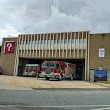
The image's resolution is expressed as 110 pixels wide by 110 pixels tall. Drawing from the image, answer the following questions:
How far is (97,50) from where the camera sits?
4534 centimetres

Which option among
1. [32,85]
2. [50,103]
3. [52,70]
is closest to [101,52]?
[52,70]

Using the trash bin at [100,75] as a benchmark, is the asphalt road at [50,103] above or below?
below

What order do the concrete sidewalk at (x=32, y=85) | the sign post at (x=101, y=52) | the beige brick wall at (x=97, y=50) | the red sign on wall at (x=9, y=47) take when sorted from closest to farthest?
1. the concrete sidewalk at (x=32, y=85)
2. the beige brick wall at (x=97, y=50)
3. the sign post at (x=101, y=52)
4. the red sign on wall at (x=9, y=47)

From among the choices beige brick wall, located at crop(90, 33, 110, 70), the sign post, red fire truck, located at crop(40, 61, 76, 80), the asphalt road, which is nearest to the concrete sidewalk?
red fire truck, located at crop(40, 61, 76, 80)

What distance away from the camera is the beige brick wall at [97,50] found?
146 ft

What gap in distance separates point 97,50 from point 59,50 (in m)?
7.48

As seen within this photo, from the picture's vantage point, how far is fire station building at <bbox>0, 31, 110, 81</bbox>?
4525cm

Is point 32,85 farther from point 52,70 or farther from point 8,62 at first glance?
point 8,62

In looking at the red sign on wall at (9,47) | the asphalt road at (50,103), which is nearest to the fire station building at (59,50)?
the red sign on wall at (9,47)

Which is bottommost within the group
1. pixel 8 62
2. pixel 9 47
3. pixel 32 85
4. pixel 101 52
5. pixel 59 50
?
pixel 32 85

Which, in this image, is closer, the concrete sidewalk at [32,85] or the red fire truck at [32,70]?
the concrete sidewalk at [32,85]

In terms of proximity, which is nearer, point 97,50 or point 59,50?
point 97,50

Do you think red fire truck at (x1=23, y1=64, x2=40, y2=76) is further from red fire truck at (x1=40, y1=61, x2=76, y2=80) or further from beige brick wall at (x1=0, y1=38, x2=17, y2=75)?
red fire truck at (x1=40, y1=61, x2=76, y2=80)

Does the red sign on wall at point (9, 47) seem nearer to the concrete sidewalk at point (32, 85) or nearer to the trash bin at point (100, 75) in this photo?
the trash bin at point (100, 75)
